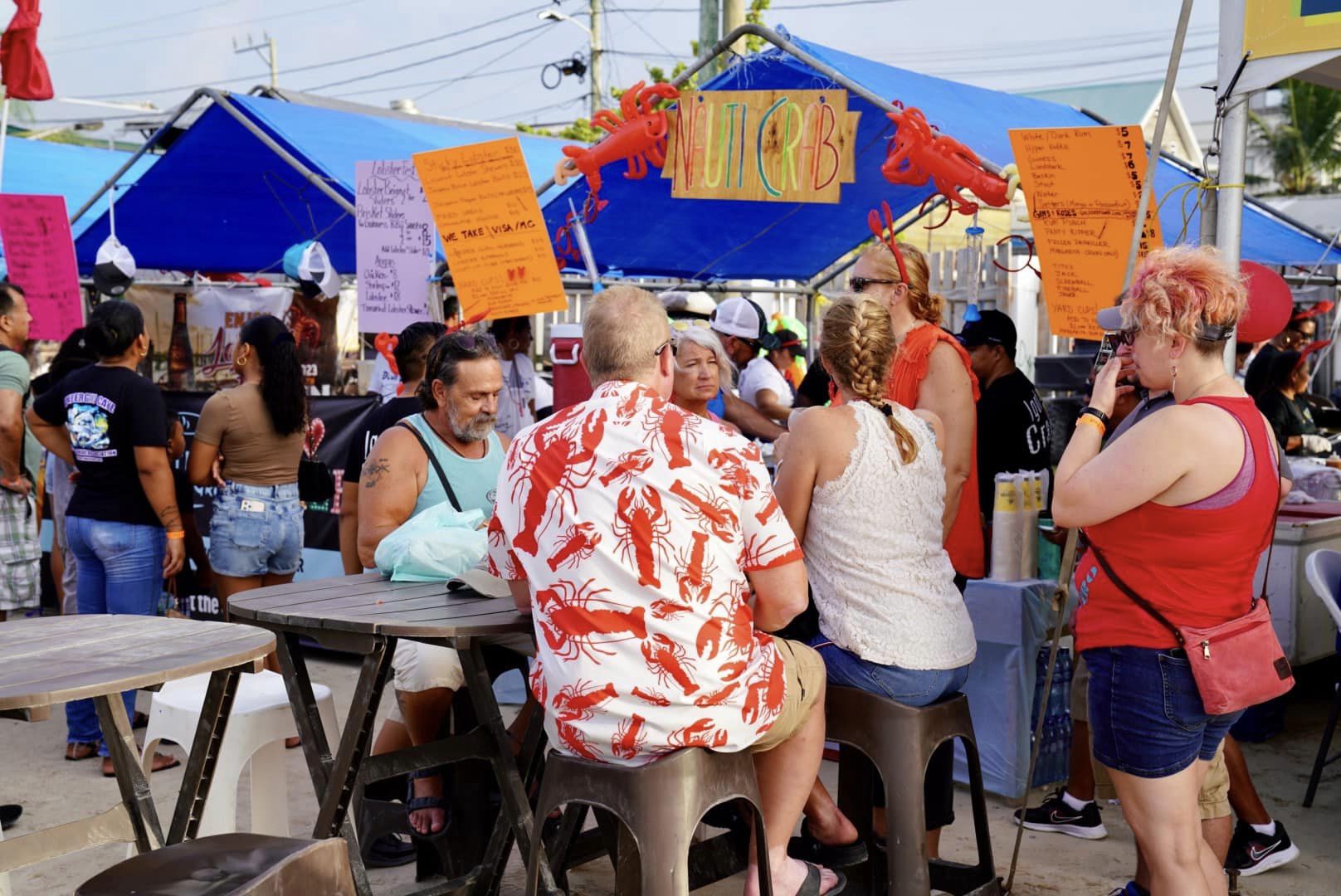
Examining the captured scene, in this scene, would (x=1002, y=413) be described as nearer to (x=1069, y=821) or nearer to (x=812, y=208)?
(x=1069, y=821)

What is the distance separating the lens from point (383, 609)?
2.99m

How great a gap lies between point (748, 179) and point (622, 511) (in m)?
3.61

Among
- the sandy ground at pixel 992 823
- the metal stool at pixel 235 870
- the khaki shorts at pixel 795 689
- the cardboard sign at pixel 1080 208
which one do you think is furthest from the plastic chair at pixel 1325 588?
the metal stool at pixel 235 870

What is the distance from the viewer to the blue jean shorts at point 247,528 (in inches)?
192

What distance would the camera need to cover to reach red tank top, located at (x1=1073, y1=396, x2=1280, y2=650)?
2641 mm

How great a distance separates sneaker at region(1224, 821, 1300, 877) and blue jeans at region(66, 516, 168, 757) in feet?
12.5

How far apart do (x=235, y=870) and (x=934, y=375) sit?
7.80 ft

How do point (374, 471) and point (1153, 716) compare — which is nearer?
point (1153, 716)

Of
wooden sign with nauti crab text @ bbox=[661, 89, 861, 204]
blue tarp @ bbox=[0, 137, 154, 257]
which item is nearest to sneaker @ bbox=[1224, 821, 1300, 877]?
wooden sign with nauti crab text @ bbox=[661, 89, 861, 204]

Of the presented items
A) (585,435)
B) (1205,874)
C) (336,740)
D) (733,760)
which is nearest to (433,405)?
(336,740)

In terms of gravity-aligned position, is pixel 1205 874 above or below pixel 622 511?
below

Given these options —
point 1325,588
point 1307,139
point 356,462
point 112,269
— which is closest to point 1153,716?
point 1325,588

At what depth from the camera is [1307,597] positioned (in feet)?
17.5

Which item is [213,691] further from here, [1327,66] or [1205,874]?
[1327,66]
